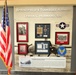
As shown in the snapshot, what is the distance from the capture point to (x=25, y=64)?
3.09m

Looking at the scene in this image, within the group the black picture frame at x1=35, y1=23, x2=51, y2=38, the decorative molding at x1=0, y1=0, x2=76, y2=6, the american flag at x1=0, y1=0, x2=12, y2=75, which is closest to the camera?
the american flag at x1=0, y1=0, x2=12, y2=75

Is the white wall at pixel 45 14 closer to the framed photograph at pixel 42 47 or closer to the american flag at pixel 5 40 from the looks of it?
the framed photograph at pixel 42 47

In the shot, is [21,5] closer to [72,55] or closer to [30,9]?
[30,9]

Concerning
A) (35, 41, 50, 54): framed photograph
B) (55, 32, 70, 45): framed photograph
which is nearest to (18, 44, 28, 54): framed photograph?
(35, 41, 50, 54): framed photograph

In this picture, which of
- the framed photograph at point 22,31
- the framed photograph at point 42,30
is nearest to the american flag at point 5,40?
the framed photograph at point 22,31

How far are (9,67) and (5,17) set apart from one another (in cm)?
87

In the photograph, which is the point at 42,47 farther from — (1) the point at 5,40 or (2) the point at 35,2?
(2) the point at 35,2

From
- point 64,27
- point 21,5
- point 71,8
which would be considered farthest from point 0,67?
point 71,8

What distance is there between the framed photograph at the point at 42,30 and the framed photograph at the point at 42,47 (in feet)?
0.43

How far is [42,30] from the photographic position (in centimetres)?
305

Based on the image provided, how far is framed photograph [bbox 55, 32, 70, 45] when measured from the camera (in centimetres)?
304

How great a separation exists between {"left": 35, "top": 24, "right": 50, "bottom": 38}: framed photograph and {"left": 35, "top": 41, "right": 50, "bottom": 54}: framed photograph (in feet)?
0.43

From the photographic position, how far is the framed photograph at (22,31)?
3.05 metres

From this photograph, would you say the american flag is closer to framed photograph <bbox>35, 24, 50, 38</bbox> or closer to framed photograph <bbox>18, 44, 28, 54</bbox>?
framed photograph <bbox>18, 44, 28, 54</bbox>
